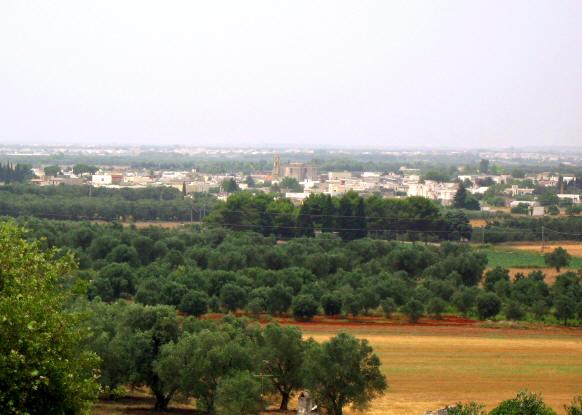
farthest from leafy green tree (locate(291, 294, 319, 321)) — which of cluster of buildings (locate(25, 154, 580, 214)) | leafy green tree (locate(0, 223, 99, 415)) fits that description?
cluster of buildings (locate(25, 154, 580, 214))

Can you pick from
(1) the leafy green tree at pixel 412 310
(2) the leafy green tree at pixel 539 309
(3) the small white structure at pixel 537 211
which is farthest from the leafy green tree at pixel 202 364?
(3) the small white structure at pixel 537 211

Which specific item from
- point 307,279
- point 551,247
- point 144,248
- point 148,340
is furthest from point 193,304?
point 551,247

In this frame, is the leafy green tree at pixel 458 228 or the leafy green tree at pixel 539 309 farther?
the leafy green tree at pixel 458 228

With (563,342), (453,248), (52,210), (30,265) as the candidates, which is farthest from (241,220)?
(30,265)

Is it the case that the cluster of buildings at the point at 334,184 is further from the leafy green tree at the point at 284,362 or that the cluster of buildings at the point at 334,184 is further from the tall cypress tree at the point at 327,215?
the leafy green tree at the point at 284,362

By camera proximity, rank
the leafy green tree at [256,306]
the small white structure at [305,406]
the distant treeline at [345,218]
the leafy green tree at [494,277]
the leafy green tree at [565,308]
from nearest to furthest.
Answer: the small white structure at [305,406]
the leafy green tree at [256,306]
the leafy green tree at [565,308]
the leafy green tree at [494,277]
the distant treeline at [345,218]

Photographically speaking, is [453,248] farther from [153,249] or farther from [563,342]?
[563,342]
